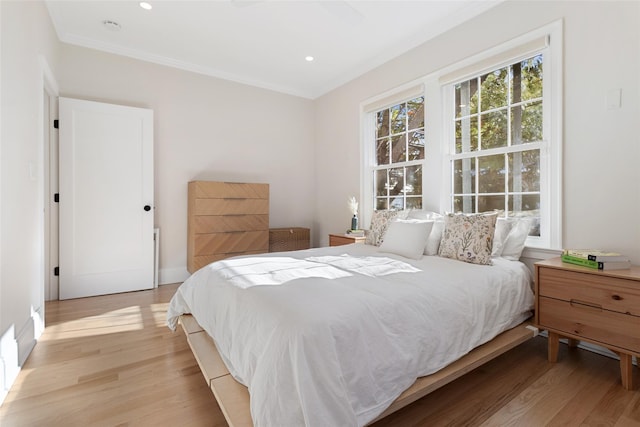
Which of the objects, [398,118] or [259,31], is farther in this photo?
[398,118]

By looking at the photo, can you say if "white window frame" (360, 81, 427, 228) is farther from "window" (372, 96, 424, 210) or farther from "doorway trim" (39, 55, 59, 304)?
"doorway trim" (39, 55, 59, 304)

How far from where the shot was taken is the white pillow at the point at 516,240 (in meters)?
2.36

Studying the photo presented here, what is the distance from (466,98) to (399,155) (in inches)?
37.3

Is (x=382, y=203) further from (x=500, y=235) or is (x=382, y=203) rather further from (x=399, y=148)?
(x=500, y=235)

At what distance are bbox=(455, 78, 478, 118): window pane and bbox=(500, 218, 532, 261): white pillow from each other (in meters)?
1.18

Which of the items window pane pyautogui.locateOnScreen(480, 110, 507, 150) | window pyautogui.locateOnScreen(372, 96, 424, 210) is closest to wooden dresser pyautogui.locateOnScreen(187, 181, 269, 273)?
window pyautogui.locateOnScreen(372, 96, 424, 210)

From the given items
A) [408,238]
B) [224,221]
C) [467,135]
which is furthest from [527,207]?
[224,221]

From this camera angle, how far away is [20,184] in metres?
1.98

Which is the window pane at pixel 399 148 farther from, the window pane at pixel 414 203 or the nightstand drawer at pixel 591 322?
the nightstand drawer at pixel 591 322

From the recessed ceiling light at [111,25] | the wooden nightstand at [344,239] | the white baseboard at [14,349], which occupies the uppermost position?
the recessed ceiling light at [111,25]

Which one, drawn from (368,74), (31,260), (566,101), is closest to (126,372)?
(31,260)

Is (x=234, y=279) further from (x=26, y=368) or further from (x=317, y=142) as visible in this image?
(x=317, y=142)

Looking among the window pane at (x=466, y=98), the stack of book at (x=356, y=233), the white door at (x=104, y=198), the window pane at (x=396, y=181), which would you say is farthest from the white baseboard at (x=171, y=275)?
the window pane at (x=466, y=98)

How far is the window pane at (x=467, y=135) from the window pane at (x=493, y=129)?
7cm
